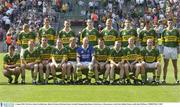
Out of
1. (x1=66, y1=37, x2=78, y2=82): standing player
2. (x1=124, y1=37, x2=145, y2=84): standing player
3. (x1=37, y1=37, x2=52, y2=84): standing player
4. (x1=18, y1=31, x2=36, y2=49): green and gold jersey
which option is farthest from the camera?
(x1=18, y1=31, x2=36, y2=49): green and gold jersey

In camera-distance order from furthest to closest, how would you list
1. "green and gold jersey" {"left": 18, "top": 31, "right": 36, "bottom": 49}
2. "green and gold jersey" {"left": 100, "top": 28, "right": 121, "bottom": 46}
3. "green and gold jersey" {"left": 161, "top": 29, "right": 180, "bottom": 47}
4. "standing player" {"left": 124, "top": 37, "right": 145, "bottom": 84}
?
"green and gold jersey" {"left": 18, "top": 31, "right": 36, "bottom": 49} → "green and gold jersey" {"left": 100, "top": 28, "right": 121, "bottom": 46} → "green and gold jersey" {"left": 161, "top": 29, "right": 180, "bottom": 47} → "standing player" {"left": 124, "top": 37, "right": 145, "bottom": 84}

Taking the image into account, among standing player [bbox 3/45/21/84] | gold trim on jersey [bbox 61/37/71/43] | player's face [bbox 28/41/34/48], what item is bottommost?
standing player [bbox 3/45/21/84]

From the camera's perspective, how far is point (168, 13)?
35.0 meters

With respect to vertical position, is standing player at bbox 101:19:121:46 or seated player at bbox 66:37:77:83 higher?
standing player at bbox 101:19:121:46

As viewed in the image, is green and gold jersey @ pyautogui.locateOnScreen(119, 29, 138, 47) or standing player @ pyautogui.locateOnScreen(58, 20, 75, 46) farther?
standing player @ pyautogui.locateOnScreen(58, 20, 75, 46)

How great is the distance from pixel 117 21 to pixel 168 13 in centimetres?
275

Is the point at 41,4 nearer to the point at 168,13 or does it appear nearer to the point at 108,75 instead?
the point at 168,13

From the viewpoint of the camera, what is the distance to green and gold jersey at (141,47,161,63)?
1896 cm

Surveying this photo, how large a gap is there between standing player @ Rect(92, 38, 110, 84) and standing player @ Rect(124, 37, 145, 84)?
53cm

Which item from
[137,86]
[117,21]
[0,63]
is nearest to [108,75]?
[137,86]

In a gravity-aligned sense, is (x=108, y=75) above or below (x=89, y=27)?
below

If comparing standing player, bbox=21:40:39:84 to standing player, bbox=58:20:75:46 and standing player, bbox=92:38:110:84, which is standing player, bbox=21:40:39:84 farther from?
standing player, bbox=92:38:110:84

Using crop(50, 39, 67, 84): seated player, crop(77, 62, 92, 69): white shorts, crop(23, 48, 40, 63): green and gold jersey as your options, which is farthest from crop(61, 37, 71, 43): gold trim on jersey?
crop(77, 62, 92, 69): white shorts

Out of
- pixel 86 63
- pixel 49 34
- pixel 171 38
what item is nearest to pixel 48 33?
pixel 49 34
